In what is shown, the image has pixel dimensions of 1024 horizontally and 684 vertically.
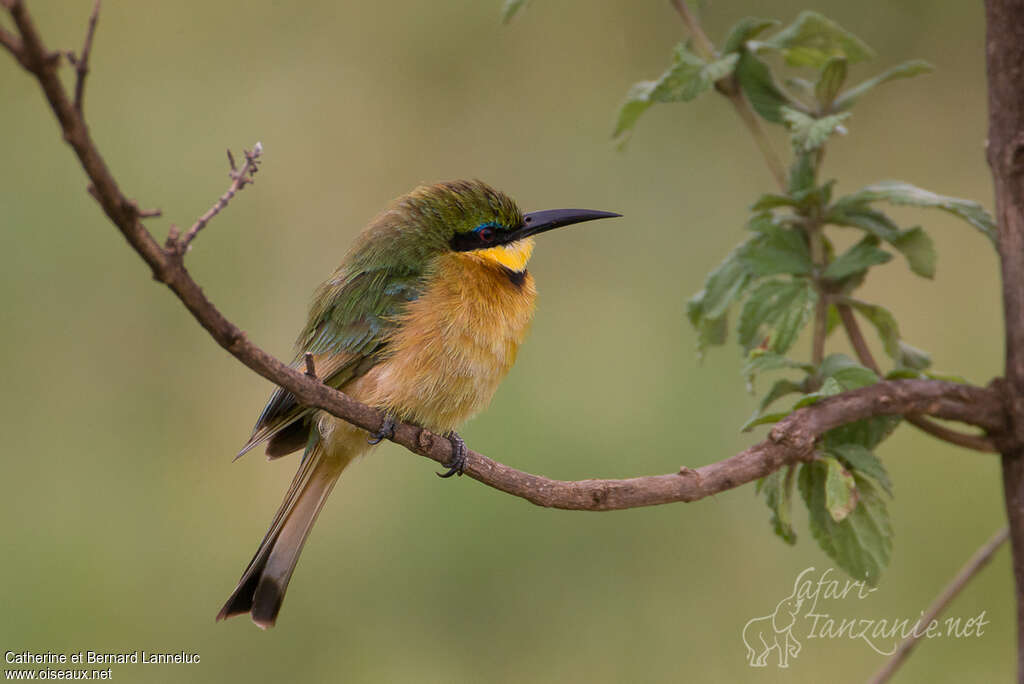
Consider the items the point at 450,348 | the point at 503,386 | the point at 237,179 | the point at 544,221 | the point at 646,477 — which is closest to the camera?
the point at 237,179

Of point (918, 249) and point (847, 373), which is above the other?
point (918, 249)

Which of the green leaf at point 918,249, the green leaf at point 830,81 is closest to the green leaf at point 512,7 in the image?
the green leaf at point 830,81

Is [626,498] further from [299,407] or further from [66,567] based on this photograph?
[66,567]

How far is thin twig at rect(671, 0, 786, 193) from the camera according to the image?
5.74ft

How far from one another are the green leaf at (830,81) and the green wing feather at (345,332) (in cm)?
75

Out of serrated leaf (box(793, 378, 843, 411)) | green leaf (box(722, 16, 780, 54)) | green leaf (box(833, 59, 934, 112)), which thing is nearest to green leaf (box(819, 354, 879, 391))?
serrated leaf (box(793, 378, 843, 411))

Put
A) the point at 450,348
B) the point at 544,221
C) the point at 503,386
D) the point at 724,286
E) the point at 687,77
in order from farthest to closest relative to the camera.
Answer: the point at 503,386 → the point at 544,221 → the point at 450,348 → the point at 724,286 → the point at 687,77

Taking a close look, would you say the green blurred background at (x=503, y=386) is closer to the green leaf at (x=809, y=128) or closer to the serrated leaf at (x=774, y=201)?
the serrated leaf at (x=774, y=201)

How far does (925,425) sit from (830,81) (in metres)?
0.55

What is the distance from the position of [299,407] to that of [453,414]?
0.27 metres

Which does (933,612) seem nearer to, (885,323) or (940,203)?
(885,323)

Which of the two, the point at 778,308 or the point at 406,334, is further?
the point at 406,334

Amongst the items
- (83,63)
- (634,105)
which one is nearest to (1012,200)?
(634,105)

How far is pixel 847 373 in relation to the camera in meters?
1.59
